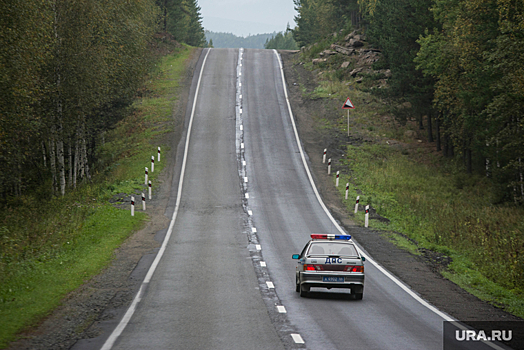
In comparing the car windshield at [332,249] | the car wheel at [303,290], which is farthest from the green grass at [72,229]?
the car windshield at [332,249]

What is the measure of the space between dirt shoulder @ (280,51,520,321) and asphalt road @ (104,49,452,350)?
2.60 ft

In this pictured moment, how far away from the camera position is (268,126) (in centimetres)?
4441

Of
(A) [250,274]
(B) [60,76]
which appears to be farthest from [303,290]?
(B) [60,76]

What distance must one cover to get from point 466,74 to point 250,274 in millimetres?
21812

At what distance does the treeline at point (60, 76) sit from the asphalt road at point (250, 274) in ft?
22.7

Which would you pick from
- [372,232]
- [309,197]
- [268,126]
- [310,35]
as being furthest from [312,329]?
[310,35]

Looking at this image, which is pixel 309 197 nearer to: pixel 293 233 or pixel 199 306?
pixel 293 233

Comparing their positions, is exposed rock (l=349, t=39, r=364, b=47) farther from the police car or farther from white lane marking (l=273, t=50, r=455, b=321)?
the police car

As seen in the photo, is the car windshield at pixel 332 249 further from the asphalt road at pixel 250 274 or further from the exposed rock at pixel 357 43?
the exposed rock at pixel 357 43

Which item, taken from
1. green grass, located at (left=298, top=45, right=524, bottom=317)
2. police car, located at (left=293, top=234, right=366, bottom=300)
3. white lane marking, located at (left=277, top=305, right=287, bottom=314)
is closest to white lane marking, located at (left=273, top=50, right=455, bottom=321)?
green grass, located at (left=298, top=45, right=524, bottom=317)

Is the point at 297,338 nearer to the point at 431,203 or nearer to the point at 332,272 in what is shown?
the point at 332,272

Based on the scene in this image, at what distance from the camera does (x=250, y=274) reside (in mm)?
16859

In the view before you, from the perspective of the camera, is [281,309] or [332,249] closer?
[281,309]

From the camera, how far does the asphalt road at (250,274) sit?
10.6 meters
